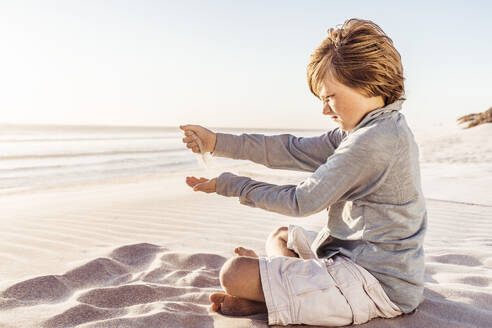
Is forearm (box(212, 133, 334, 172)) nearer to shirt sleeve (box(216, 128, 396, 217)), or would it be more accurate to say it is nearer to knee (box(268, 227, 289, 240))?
knee (box(268, 227, 289, 240))

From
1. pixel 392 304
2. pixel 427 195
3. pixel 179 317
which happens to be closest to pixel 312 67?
pixel 392 304

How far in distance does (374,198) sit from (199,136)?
98cm

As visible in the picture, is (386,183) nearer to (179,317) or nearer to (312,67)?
(312,67)

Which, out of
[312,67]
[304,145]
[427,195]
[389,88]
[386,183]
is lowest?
[427,195]

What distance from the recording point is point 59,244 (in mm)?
3283

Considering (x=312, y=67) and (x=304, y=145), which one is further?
(x=304, y=145)

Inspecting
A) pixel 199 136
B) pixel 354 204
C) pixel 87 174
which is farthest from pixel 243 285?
pixel 87 174

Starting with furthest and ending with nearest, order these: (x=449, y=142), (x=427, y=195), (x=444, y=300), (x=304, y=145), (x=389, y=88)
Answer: (x=449, y=142), (x=427, y=195), (x=304, y=145), (x=444, y=300), (x=389, y=88)

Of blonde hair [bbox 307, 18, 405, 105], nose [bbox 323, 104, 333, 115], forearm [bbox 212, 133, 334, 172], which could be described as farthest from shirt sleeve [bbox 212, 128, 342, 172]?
blonde hair [bbox 307, 18, 405, 105]

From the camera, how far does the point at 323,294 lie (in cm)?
179

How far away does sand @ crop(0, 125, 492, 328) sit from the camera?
1988 millimetres

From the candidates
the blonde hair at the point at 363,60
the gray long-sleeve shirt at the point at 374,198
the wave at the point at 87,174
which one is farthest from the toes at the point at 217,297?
the wave at the point at 87,174

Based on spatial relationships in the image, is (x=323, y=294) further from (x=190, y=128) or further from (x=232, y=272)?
(x=190, y=128)

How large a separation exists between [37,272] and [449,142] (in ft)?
37.4
